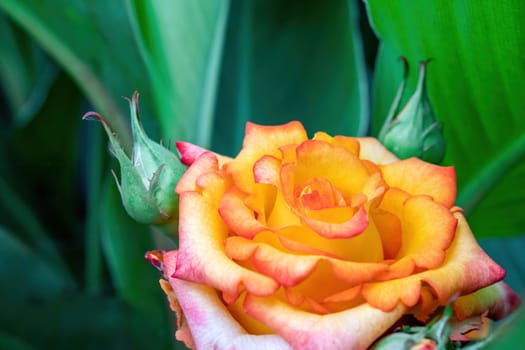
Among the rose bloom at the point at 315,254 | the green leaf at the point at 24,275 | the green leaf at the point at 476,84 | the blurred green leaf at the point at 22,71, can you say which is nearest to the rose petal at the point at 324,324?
the rose bloom at the point at 315,254

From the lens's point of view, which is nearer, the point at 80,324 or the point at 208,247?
the point at 208,247

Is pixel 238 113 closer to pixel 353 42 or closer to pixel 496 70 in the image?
pixel 353 42

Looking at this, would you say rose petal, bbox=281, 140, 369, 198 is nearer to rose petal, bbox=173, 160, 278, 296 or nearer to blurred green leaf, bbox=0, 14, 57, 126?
rose petal, bbox=173, 160, 278, 296

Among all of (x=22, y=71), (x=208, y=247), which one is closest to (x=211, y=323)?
(x=208, y=247)

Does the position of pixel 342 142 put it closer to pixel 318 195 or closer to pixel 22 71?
pixel 318 195

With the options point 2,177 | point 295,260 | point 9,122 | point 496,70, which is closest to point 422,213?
point 295,260

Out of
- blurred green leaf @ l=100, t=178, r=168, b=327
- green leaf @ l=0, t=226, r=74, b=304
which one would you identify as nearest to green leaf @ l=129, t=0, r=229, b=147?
blurred green leaf @ l=100, t=178, r=168, b=327
